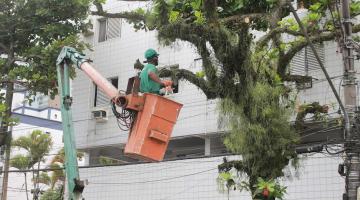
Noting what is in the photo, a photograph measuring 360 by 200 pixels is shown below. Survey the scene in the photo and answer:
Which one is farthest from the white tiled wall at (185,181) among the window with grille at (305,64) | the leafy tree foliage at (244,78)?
the leafy tree foliage at (244,78)

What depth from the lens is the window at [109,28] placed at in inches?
941

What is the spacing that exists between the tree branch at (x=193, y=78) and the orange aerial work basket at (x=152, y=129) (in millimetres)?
3745

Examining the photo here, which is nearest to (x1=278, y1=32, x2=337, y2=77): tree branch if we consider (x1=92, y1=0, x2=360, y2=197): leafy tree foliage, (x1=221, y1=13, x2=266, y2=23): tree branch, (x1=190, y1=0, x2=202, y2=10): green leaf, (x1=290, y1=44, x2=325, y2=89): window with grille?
(x1=92, y1=0, x2=360, y2=197): leafy tree foliage

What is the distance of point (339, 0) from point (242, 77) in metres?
2.81

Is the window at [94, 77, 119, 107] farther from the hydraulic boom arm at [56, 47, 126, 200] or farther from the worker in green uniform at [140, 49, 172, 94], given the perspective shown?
the worker in green uniform at [140, 49, 172, 94]

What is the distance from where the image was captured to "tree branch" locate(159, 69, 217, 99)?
11.7 m

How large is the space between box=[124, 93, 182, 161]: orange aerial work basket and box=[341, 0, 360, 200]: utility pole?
165 inches

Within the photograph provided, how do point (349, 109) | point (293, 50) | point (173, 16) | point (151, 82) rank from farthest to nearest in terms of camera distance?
point (293, 50)
point (173, 16)
point (349, 109)
point (151, 82)

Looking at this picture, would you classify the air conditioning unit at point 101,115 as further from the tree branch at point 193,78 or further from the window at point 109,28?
the tree branch at point 193,78

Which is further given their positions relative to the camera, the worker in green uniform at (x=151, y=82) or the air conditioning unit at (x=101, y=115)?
the air conditioning unit at (x=101, y=115)

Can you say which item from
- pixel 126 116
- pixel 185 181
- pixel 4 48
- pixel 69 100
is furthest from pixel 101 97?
pixel 126 116

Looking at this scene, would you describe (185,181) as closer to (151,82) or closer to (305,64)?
(305,64)

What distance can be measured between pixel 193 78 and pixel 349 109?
3.04 m

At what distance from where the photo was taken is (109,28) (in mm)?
24203
